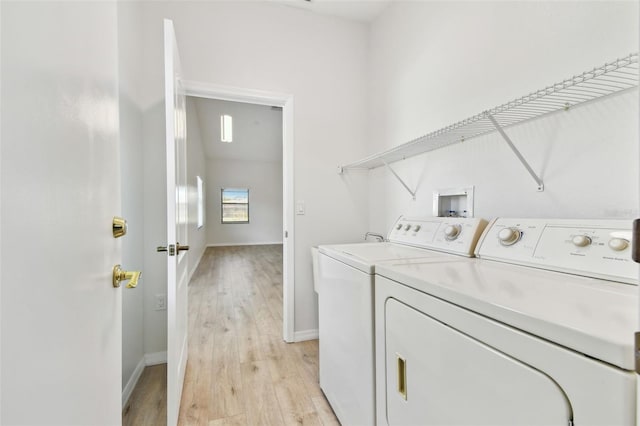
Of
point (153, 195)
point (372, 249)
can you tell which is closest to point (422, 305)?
point (372, 249)

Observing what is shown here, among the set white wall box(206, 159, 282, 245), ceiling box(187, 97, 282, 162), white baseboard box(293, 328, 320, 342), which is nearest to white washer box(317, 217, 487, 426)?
white baseboard box(293, 328, 320, 342)

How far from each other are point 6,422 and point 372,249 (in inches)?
51.2

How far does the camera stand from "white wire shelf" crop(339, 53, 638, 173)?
0.85 m

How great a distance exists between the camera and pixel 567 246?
87 centimetres

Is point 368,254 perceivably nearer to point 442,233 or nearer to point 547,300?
point 442,233

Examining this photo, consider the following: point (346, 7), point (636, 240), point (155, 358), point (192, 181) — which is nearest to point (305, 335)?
point (155, 358)

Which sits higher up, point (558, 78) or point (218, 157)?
point (218, 157)

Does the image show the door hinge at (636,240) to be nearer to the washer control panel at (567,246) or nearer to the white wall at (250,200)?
the washer control panel at (567,246)

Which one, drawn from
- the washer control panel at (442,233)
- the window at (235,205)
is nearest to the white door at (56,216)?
the washer control panel at (442,233)

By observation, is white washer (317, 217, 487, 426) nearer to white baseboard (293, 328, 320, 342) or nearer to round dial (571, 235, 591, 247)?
round dial (571, 235, 591, 247)

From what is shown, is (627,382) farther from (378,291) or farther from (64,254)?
(64,254)

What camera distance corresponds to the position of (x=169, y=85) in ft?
4.44

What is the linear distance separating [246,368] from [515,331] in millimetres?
1828

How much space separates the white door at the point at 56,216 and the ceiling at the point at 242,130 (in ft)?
14.8
